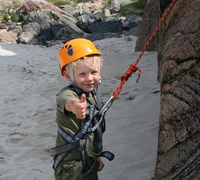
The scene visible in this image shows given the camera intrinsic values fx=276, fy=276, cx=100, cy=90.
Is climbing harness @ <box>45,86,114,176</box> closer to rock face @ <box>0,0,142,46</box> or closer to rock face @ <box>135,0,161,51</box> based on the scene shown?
rock face @ <box>135,0,161,51</box>

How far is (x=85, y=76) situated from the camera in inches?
71.3

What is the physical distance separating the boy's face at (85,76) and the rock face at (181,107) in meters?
0.56

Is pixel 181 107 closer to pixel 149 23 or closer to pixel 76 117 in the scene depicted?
pixel 76 117

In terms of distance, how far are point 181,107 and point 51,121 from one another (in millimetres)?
2967

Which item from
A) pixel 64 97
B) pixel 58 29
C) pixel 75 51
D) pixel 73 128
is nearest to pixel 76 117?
pixel 73 128

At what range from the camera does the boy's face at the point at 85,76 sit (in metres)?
1.80

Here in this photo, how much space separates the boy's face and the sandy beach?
3.88 feet

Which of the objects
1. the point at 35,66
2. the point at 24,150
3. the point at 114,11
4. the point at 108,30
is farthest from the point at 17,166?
the point at 114,11

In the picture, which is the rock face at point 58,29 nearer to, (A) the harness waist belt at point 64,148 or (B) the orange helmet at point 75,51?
(B) the orange helmet at point 75,51

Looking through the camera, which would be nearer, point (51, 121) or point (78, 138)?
point (78, 138)

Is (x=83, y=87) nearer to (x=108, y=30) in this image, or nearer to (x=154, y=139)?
(x=154, y=139)

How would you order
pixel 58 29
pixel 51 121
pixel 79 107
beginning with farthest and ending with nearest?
pixel 58 29
pixel 51 121
pixel 79 107

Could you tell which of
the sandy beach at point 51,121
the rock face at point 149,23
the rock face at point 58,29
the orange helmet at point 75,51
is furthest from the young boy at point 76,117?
the rock face at point 58,29

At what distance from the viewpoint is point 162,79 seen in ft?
7.13
